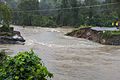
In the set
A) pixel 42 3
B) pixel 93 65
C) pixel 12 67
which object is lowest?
pixel 93 65

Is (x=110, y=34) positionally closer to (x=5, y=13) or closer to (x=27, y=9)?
(x=5, y=13)

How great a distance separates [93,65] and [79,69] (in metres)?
1.34

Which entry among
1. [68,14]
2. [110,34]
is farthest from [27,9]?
[110,34]

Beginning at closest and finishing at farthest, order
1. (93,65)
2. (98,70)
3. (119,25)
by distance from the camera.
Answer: (98,70) < (93,65) < (119,25)

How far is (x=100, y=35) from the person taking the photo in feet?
75.6

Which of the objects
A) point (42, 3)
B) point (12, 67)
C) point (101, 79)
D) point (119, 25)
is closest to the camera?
point (12, 67)

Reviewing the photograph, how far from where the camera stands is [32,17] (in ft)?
190

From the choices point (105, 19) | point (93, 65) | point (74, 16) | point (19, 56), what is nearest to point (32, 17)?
point (74, 16)

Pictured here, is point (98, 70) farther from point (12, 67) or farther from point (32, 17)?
A: point (32, 17)

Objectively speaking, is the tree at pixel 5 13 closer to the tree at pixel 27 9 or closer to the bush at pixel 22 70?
the bush at pixel 22 70

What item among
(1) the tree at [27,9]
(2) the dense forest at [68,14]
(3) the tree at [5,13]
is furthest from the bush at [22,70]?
(1) the tree at [27,9]

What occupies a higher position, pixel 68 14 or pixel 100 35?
pixel 68 14

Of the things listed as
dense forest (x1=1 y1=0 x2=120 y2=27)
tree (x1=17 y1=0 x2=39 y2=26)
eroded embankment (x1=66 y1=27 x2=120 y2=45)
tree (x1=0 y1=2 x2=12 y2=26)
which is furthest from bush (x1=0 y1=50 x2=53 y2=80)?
tree (x1=17 y1=0 x2=39 y2=26)

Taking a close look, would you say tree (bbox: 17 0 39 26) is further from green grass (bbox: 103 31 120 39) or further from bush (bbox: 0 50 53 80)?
bush (bbox: 0 50 53 80)
